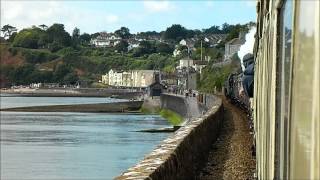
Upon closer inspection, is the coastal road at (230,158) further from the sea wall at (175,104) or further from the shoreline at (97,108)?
the shoreline at (97,108)

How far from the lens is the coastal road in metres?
13.3

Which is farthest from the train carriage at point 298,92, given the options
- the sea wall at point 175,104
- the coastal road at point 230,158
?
the sea wall at point 175,104

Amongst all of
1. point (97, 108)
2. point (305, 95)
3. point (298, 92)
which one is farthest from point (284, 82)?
point (97, 108)

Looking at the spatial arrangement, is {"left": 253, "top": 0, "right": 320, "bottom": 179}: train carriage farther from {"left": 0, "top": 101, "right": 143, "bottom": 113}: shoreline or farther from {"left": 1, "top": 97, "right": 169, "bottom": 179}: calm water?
{"left": 0, "top": 101, "right": 143, "bottom": 113}: shoreline

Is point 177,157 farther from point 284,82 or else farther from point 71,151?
point 71,151

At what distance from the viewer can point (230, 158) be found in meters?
15.8

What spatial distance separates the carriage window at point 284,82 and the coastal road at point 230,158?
910 centimetres

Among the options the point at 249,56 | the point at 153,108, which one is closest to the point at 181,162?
the point at 249,56

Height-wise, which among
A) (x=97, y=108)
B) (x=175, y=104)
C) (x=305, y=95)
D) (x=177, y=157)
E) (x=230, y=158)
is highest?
(x=305, y=95)

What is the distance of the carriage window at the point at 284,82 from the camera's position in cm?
297

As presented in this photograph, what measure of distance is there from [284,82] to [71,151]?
53.5m

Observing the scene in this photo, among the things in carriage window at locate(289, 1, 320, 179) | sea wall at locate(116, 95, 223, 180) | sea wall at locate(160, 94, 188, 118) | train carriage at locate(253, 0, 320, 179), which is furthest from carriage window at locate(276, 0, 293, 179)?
sea wall at locate(160, 94, 188, 118)

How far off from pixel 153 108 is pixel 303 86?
121535mm

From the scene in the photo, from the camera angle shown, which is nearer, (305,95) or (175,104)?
(305,95)
